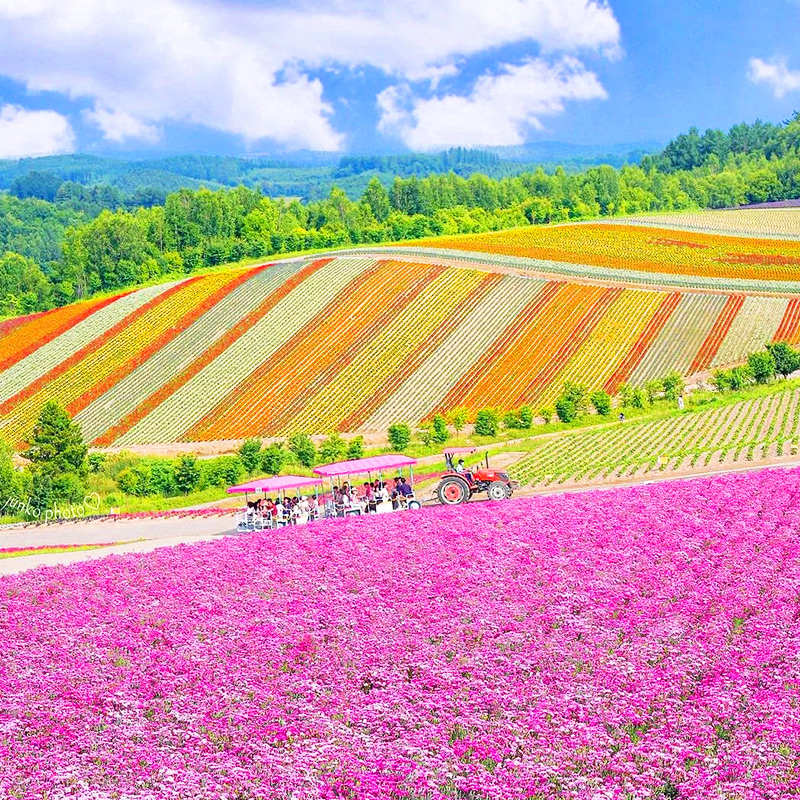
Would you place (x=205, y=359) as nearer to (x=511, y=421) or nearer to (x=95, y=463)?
(x=95, y=463)

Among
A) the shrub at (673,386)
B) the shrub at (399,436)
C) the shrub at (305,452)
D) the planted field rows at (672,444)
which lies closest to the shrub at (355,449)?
the shrub at (399,436)

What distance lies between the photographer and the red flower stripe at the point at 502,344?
73287 millimetres

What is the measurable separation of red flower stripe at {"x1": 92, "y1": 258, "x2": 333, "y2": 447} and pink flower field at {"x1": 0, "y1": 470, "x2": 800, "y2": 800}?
49464mm

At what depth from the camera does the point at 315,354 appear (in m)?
84.9

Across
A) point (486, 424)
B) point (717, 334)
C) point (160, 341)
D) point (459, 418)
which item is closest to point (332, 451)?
point (459, 418)

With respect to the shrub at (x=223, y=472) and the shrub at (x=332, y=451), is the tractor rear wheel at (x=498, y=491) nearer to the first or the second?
the shrub at (x=223, y=472)

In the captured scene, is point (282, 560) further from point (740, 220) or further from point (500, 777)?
point (740, 220)

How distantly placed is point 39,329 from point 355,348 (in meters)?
38.2

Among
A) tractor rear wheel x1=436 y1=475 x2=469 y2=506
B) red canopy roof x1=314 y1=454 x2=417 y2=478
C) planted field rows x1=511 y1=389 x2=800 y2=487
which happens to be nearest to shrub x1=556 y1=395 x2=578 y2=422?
planted field rows x1=511 y1=389 x2=800 y2=487

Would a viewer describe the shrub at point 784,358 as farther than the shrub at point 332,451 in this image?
Yes

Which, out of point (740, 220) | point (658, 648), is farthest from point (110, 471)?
point (740, 220)

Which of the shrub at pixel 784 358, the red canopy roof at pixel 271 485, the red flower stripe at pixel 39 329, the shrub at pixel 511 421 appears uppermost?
the red flower stripe at pixel 39 329

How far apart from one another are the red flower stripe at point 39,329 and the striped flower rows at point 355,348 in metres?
0.40

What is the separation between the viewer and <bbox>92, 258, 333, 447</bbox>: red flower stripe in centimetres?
7519
